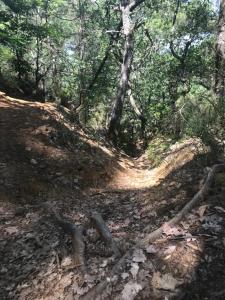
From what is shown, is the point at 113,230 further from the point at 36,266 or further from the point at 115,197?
the point at 115,197

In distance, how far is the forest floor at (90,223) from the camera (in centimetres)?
324

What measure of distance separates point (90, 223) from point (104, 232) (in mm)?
499

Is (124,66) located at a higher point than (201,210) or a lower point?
higher

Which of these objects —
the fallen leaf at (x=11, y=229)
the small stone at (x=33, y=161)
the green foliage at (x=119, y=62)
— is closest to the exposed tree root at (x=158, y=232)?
the fallen leaf at (x=11, y=229)

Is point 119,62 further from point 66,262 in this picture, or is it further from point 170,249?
point 170,249

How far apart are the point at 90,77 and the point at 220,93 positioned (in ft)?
37.0

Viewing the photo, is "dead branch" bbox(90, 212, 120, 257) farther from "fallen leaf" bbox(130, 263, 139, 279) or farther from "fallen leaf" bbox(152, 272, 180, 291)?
"fallen leaf" bbox(152, 272, 180, 291)

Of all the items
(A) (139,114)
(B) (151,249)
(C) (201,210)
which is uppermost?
(A) (139,114)

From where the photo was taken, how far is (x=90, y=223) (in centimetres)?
463

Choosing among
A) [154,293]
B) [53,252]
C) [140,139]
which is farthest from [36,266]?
[140,139]

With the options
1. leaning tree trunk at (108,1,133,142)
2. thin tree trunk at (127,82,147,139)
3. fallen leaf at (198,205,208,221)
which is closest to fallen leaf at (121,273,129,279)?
fallen leaf at (198,205,208,221)

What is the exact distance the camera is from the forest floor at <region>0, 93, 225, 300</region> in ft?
10.6

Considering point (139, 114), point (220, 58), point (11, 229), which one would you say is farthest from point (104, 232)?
point (139, 114)

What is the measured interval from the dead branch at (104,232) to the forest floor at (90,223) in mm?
76
